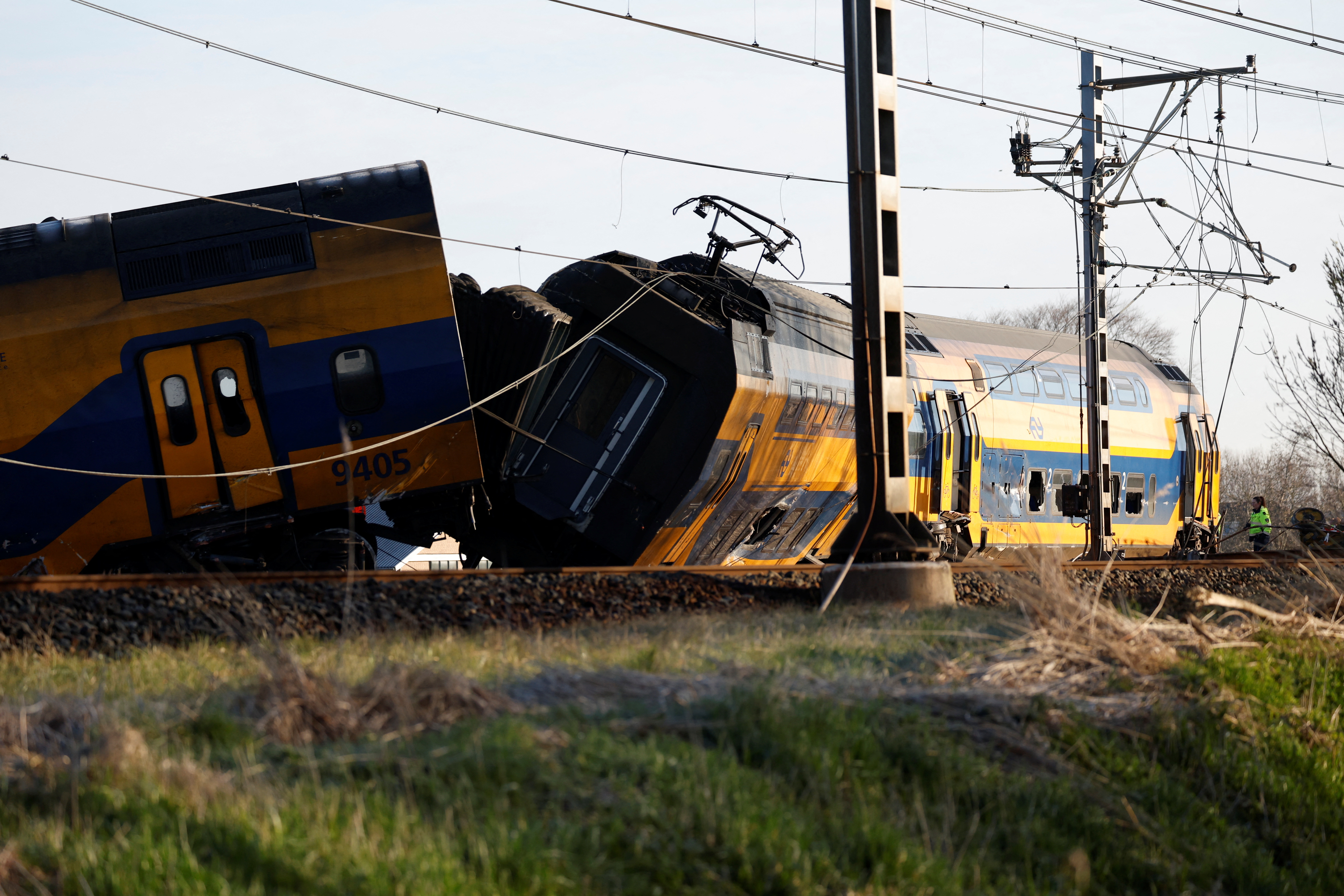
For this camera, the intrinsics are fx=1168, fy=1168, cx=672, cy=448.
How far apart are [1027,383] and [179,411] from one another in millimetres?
17400

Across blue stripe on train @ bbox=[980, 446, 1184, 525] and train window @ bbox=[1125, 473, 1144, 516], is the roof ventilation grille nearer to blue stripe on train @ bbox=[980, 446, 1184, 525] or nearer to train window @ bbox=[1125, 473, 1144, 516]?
blue stripe on train @ bbox=[980, 446, 1184, 525]

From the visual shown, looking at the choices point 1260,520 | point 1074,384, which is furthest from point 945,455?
point 1260,520

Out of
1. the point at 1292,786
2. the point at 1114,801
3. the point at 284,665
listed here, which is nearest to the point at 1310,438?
the point at 1292,786

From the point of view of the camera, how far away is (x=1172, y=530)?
2700 centimetres

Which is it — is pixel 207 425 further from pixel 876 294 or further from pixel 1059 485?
pixel 1059 485

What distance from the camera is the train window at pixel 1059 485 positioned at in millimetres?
24047

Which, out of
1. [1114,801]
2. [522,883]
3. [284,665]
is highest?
[284,665]

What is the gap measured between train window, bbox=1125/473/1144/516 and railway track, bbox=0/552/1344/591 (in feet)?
32.8

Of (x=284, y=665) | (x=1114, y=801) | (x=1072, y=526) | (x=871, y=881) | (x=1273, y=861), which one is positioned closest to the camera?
(x=871, y=881)

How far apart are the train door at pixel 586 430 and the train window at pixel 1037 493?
1236cm

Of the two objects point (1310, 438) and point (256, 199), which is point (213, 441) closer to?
point (256, 199)

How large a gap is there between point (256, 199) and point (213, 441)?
2.66m

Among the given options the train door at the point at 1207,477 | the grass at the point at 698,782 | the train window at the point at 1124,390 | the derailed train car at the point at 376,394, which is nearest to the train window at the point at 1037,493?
the train window at the point at 1124,390

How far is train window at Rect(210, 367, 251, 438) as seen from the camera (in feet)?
40.3
